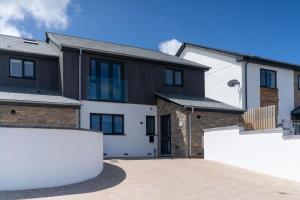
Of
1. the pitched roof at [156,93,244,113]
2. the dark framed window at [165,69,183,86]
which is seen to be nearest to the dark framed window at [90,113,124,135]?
the pitched roof at [156,93,244,113]

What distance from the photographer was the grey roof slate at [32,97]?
1608cm

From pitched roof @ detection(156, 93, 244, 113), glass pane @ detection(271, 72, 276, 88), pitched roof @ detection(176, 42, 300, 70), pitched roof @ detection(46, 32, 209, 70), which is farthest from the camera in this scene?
glass pane @ detection(271, 72, 276, 88)

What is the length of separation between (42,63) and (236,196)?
1327 centimetres

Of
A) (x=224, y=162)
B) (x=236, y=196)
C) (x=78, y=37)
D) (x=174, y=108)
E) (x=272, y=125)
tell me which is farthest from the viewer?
(x=78, y=37)

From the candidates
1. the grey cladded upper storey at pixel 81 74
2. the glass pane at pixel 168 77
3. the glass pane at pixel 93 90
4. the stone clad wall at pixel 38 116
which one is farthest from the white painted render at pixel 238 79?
the stone clad wall at pixel 38 116

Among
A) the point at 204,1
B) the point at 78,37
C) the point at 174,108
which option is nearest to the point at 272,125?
the point at 174,108

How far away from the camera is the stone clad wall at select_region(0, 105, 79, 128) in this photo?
15984 millimetres

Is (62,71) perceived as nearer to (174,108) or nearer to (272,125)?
(174,108)

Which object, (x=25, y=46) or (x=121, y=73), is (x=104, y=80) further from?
(x=25, y=46)

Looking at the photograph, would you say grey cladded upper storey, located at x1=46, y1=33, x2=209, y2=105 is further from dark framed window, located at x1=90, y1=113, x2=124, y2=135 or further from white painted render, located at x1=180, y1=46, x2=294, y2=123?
white painted render, located at x1=180, y1=46, x2=294, y2=123

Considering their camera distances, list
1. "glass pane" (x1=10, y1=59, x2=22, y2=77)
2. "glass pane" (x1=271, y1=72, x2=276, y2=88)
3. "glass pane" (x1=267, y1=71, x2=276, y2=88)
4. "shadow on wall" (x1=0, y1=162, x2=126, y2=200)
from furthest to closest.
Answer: "glass pane" (x1=271, y1=72, x2=276, y2=88) → "glass pane" (x1=267, y1=71, x2=276, y2=88) → "glass pane" (x1=10, y1=59, x2=22, y2=77) → "shadow on wall" (x1=0, y1=162, x2=126, y2=200)

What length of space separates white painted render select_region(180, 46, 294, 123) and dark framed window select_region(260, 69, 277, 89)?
27cm

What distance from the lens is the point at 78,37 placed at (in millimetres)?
23625

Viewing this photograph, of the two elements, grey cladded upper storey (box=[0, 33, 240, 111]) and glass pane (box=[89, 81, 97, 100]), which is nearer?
grey cladded upper storey (box=[0, 33, 240, 111])
